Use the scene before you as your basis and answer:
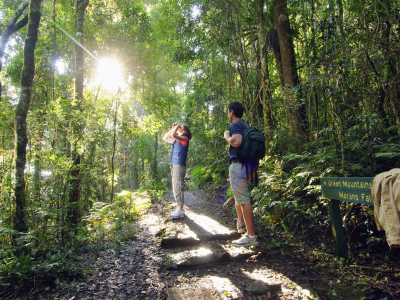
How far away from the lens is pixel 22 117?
464 centimetres

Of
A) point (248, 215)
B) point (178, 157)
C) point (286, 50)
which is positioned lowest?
point (248, 215)

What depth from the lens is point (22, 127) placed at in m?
4.59

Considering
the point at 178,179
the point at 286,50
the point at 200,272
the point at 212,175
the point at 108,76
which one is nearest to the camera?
the point at 200,272

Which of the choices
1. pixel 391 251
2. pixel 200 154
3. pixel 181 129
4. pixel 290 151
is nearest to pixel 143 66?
pixel 200 154

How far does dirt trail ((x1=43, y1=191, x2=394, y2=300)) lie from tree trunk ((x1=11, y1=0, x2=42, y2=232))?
1801 millimetres

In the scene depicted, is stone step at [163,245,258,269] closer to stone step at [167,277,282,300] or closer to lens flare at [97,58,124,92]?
stone step at [167,277,282,300]

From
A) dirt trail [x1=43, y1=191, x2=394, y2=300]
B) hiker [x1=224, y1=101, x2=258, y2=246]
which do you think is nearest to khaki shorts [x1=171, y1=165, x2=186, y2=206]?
dirt trail [x1=43, y1=191, x2=394, y2=300]

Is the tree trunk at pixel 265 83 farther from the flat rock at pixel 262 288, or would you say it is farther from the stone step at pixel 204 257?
the flat rock at pixel 262 288

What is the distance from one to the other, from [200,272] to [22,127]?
14.7ft

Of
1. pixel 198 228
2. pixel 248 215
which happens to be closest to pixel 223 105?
pixel 198 228

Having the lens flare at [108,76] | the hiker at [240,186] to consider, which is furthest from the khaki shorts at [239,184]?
the lens flare at [108,76]

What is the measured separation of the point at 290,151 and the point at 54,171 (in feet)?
18.4

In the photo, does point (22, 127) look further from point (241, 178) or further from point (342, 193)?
point (342, 193)

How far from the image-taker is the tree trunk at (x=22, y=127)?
428 centimetres
